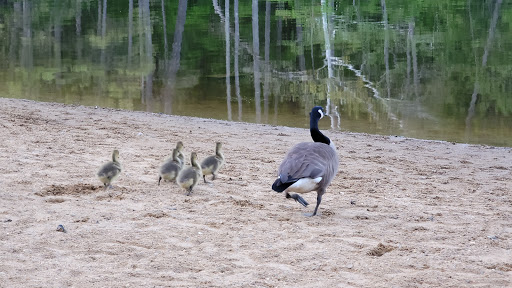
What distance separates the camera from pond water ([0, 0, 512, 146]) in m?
15.2

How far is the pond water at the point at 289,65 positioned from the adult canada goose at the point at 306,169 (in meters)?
6.45

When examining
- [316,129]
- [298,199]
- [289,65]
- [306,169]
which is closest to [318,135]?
[316,129]

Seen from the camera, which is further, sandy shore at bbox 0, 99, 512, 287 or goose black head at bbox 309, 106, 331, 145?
goose black head at bbox 309, 106, 331, 145

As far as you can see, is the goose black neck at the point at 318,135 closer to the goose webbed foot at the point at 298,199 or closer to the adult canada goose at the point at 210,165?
the goose webbed foot at the point at 298,199

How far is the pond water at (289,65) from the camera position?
1518cm

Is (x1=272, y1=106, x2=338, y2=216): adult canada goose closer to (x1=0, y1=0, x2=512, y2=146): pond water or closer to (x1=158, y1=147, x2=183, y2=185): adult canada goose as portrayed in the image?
(x1=158, y1=147, x2=183, y2=185): adult canada goose

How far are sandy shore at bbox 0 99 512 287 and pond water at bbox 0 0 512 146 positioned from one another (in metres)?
3.99

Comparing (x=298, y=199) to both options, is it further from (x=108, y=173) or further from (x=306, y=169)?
(x=108, y=173)

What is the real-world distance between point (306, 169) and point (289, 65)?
14834mm

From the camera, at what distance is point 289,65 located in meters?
21.4

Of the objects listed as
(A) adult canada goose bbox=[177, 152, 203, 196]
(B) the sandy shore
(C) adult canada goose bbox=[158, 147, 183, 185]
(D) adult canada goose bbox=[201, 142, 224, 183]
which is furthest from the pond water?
(A) adult canada goose bbox=[177, 152, 203, 196]

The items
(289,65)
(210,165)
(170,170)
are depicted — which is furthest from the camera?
(289,65)

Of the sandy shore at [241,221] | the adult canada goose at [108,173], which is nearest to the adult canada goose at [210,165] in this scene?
the sandy shore at [241,221]

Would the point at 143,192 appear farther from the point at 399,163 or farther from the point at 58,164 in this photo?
the point at 399,163
